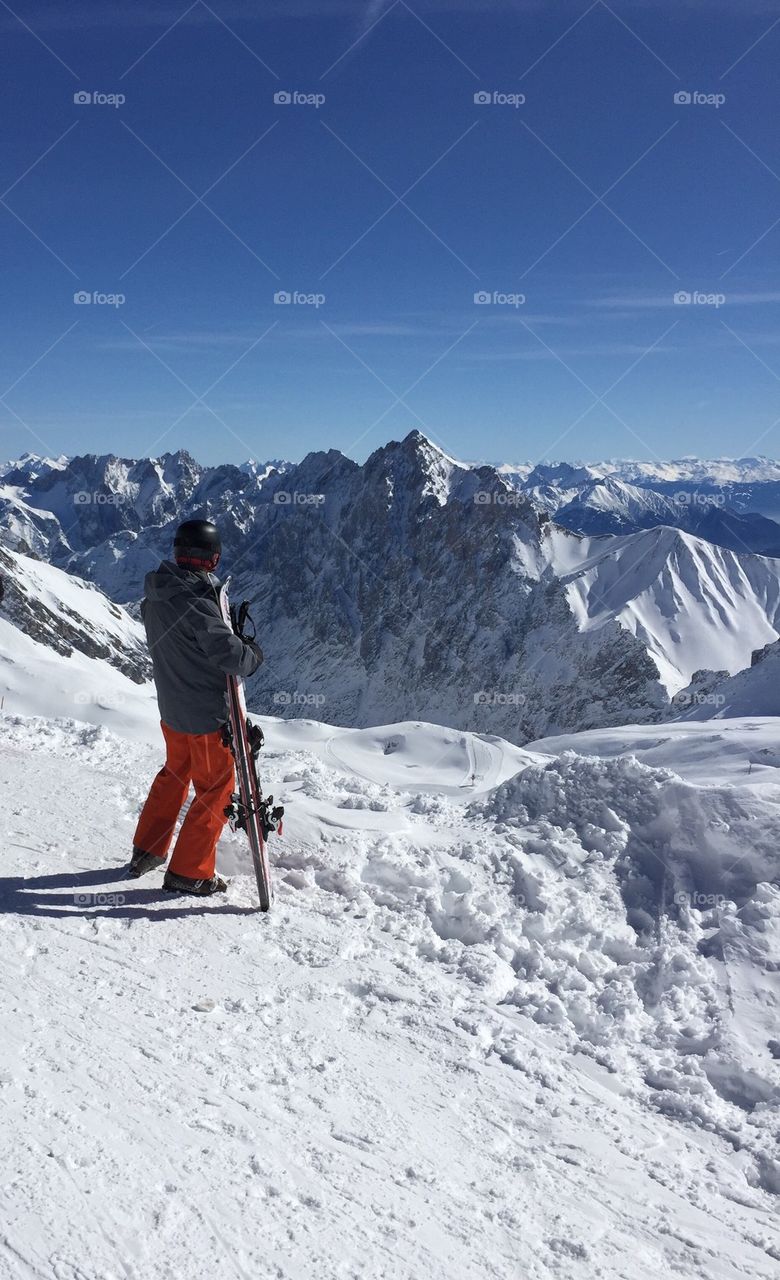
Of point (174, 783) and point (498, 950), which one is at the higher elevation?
point (174, 783)

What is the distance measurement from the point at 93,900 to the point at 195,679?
1.63 metres

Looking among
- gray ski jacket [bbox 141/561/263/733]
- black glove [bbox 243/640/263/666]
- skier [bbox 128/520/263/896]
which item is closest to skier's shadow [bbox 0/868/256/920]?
skier [bbox 128/520/263/896]

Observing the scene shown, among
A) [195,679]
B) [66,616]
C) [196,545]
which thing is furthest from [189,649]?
[66,616]

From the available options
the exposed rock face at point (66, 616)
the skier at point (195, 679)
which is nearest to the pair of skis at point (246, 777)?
the skier at point (195, 679)

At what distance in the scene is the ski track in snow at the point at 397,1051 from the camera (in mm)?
2971

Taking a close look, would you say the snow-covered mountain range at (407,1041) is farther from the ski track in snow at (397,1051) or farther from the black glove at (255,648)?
the black glove at (255,648)

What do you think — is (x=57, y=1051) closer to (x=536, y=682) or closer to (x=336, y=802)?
(x=336, y=802)

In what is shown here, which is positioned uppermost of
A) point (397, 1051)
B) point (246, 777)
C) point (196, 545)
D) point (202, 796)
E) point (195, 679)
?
point (196, 545)

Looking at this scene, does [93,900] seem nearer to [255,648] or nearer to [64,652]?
[255,648]

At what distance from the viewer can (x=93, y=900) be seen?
539cm

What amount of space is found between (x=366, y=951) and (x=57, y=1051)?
2047mm

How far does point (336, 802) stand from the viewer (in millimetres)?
8328

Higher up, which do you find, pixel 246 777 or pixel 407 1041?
pixel 246 777

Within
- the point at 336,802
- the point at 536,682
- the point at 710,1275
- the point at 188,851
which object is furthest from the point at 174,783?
the point at 536,682
